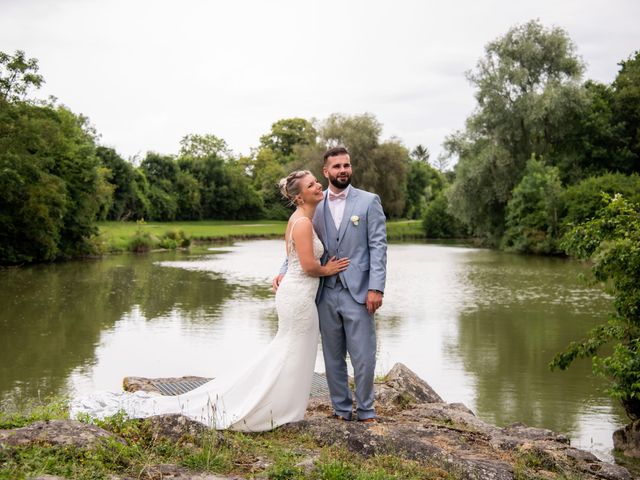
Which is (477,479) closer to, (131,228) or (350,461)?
(350,461)

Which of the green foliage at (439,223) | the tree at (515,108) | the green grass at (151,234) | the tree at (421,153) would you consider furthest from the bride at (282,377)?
the tree at (421,153)

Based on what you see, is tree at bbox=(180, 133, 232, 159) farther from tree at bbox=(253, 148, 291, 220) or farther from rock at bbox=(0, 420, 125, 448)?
rock at bbox=(0, 420, 125, 448)

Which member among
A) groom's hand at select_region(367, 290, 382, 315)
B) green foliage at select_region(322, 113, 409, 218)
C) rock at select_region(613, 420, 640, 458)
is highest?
green foliage at select_region(322, 113, 409, 218)

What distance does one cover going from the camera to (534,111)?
1596 inches

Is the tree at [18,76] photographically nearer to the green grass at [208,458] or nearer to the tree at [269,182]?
the green grass at [208,458]

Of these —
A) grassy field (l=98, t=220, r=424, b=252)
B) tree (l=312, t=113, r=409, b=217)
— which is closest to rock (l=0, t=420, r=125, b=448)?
grassy field (l=98, t=220, r=424, b=252)

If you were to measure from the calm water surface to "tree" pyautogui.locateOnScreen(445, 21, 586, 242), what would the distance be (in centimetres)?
1404

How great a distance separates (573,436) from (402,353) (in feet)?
16.9

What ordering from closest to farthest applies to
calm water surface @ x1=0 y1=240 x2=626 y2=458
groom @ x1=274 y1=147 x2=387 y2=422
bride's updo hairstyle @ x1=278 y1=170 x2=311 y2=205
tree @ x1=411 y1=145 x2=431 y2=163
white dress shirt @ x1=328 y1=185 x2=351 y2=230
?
groom @ x1=274 y1=147 x2=387 y2=422 → bride's updo hairstyle @ x1=278 y1=170 x2=311 y2=205 → white dress shirt @ x1=328 y1=185 x2=351 y2=230 → calm water surface @ x1=0 y1=240 x2=626 y2=458 → tree @ x1=411 y1=145 x2=431 y2=163

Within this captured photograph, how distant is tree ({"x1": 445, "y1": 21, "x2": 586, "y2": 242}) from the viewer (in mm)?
41188

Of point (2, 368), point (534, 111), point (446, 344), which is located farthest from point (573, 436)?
point (534, 111)

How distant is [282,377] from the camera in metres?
5.11

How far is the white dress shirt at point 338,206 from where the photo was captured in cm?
541

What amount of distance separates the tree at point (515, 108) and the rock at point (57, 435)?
39489mm
